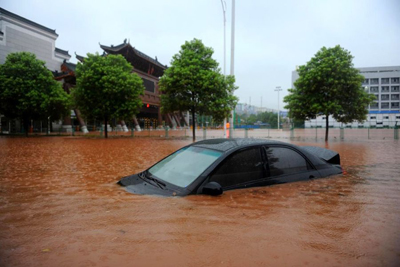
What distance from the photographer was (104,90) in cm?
2397

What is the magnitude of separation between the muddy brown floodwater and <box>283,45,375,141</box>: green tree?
57.1 feet

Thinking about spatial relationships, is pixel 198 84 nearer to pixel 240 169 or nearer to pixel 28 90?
pixel 28 90

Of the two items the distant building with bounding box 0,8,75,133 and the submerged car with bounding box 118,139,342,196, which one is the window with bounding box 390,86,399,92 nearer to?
the distant building with bounding box 0,8,75,133

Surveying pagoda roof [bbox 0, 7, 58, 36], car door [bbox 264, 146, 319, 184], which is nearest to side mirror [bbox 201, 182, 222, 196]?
car door [bbox 264, 146, 319, 184]

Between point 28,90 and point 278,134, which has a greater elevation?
point 28,90

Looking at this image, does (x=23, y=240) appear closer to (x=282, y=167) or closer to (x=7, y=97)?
(x=282, y=167)

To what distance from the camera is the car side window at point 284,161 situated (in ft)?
14.9

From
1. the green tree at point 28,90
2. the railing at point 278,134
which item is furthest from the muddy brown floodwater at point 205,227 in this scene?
the green tree at point 28,90

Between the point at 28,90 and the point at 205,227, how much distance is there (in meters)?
28.6

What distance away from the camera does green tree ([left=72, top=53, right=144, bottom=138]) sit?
24453mm

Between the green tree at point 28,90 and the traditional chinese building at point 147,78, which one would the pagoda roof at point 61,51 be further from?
the green tree at point 28,90

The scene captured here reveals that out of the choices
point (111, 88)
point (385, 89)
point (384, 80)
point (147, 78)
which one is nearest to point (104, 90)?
point (111, 88)

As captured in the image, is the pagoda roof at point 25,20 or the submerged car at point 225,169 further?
the pagoda roof at point 25,20

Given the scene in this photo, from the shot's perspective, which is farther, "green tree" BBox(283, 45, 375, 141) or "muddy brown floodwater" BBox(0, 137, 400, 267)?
"green tree" BBox(283, 45, 375, 141)
